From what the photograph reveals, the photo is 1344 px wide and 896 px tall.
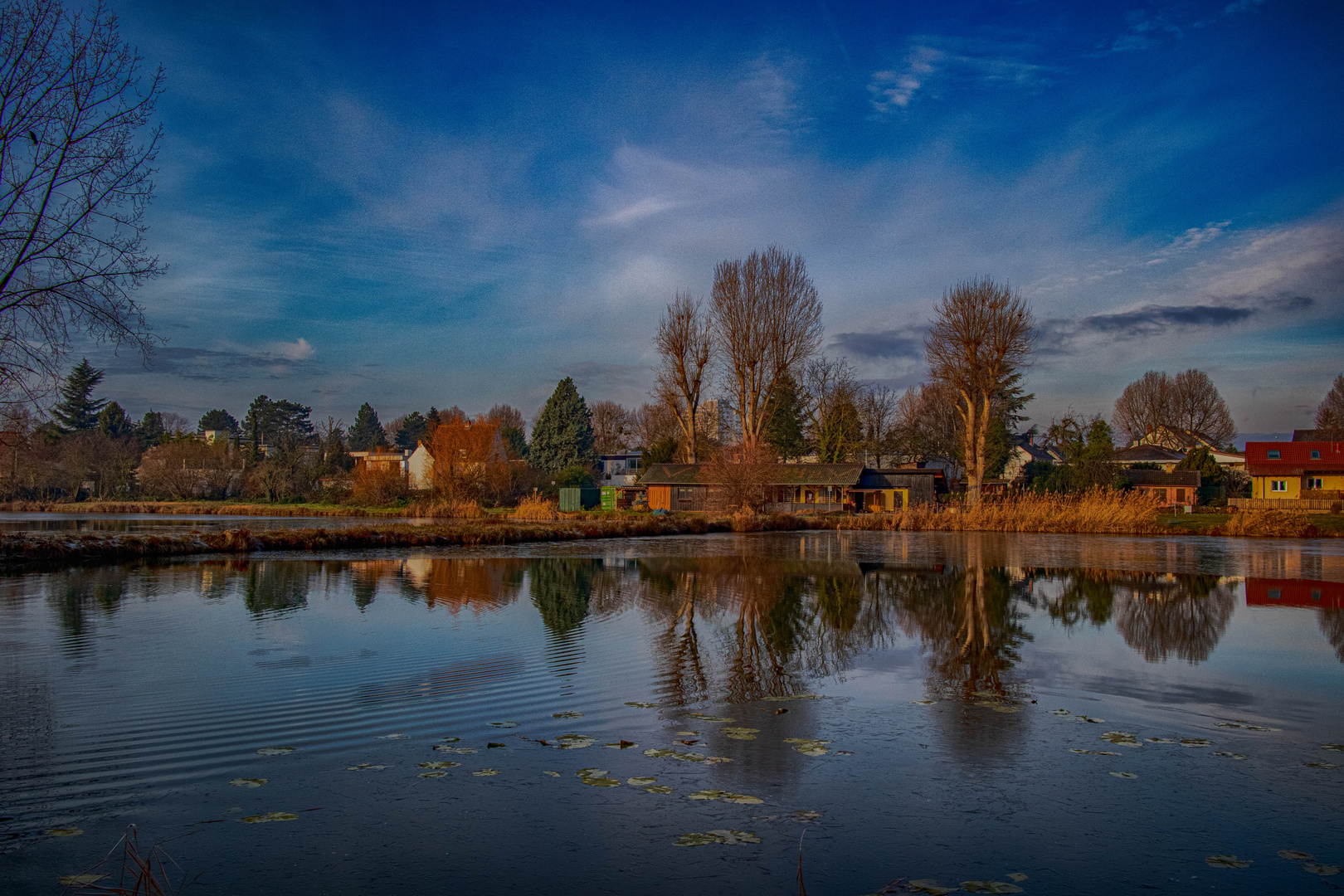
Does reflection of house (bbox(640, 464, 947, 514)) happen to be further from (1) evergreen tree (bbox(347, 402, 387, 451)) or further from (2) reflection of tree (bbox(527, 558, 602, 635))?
(1) evergreen tree (bbox(347, 402, 387, 451))

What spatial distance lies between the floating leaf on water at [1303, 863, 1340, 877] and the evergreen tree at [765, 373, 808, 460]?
55183 mm

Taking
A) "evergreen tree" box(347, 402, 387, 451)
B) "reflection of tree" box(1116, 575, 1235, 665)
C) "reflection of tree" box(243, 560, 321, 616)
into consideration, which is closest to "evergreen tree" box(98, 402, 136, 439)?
"evergreen tree" box(347, 402, 387, 451)

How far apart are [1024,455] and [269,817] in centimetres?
8088

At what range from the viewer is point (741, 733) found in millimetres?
6496

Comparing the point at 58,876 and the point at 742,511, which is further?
the point at 742,511

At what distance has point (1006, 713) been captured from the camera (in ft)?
23.7

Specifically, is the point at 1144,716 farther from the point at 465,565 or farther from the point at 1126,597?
the point at 465,565

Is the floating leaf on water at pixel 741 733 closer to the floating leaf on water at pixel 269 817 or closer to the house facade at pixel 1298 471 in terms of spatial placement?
the floating leaf on water at pixel 269 817

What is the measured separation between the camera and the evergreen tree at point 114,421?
80.1m

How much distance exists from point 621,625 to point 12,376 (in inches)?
418

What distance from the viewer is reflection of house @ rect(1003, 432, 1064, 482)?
72938 mm

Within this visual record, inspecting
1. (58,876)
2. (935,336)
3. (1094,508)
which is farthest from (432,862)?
(935,336)

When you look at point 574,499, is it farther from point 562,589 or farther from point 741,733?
point 741,733

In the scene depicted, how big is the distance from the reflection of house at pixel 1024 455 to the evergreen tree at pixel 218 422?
102 meters
